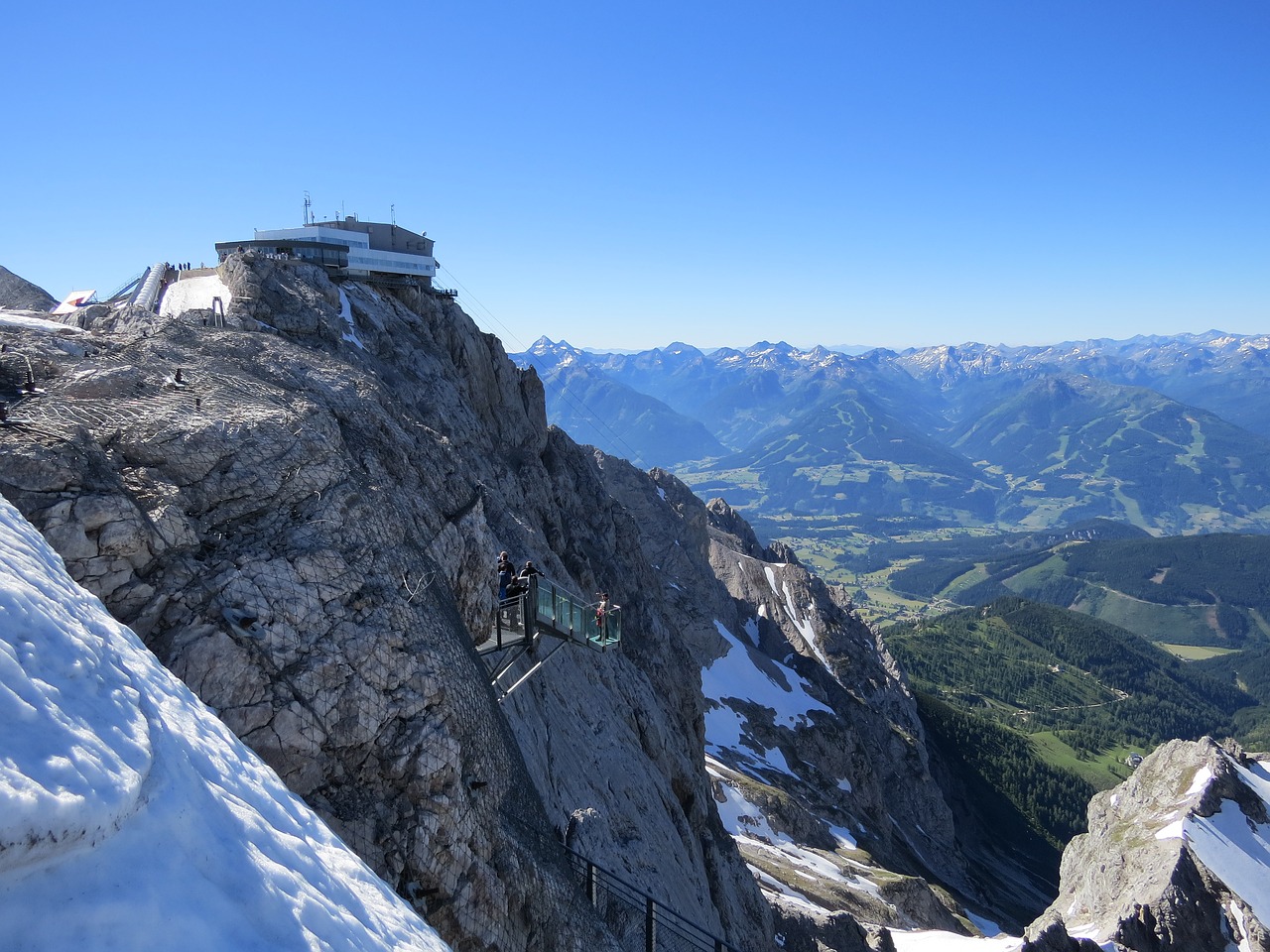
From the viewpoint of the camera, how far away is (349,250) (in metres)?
41.8

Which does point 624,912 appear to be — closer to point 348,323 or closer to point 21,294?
point 348,323

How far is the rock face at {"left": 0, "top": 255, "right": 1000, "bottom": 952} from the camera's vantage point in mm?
12320

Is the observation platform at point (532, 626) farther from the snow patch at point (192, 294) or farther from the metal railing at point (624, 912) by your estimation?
the snow patch at point (192, 294)

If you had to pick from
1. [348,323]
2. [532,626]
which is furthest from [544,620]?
[348,323]

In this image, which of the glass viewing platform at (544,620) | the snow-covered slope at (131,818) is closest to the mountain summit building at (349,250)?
the glass viewing platform at (544,620)

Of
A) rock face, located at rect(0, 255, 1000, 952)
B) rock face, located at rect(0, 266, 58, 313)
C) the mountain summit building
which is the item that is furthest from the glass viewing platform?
rock face, located at rect(0, 266, 58, 313)

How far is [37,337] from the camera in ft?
49.4

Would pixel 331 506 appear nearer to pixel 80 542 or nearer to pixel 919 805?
pixel 80 542

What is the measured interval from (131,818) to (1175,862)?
235ft

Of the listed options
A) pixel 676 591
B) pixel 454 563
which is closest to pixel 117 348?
pixel 454 563

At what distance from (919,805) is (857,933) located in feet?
214

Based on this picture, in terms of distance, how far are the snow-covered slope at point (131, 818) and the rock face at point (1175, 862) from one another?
4502 cm

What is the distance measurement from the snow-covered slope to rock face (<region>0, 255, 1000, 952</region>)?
9.46 feet

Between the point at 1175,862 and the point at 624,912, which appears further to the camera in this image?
Answer: the point at 1175,862
